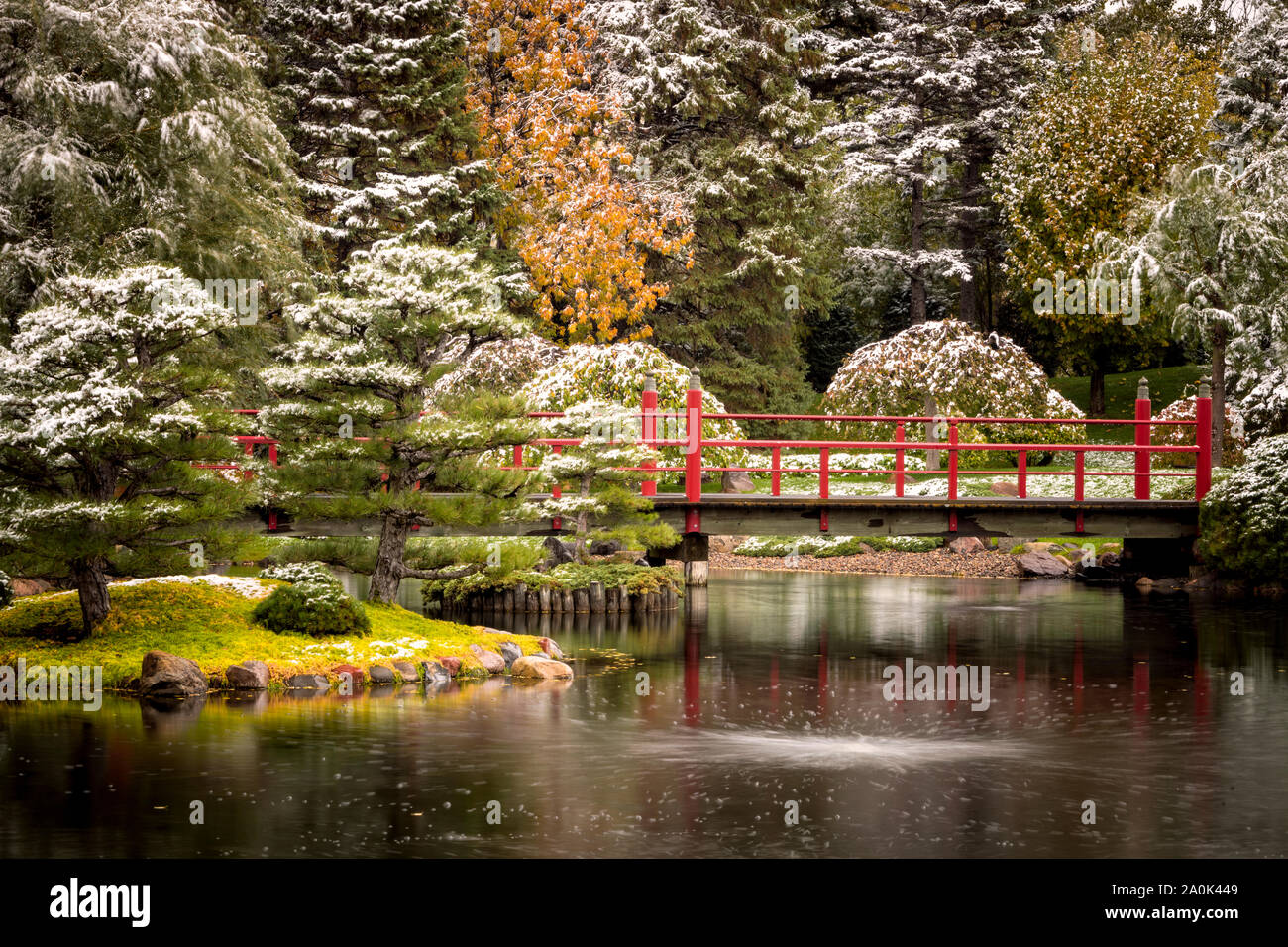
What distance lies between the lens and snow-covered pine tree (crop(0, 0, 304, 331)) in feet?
64.2

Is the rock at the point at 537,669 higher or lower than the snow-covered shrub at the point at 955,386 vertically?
lower

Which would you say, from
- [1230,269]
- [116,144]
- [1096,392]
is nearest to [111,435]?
[116,144]

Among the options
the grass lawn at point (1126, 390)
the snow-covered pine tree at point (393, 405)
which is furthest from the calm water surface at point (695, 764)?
the grass lawn at point (1126, 390)

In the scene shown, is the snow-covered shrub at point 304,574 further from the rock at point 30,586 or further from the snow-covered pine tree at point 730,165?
the snow-covered pine tree at point 730,165

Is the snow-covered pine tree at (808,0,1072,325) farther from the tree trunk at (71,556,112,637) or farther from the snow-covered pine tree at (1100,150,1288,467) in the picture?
the tree trunk at (71,556,112,637)

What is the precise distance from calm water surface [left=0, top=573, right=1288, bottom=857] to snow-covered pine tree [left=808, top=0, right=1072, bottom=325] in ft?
76.5

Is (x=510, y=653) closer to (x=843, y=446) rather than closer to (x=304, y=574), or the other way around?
(x=304, y=574)

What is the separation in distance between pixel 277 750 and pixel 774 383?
27120 millimetres

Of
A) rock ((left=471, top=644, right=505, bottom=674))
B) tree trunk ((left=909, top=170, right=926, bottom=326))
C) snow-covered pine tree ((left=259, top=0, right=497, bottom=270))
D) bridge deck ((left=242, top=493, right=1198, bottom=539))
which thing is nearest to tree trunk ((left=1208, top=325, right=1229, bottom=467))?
bridge deck ((left=242, top=493, right=1198, bottom=539))

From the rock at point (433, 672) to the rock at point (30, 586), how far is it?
8.13 meters

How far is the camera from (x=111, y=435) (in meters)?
14.1

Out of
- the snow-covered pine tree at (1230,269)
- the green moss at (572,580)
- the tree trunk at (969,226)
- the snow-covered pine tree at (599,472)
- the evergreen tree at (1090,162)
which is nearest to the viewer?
the snow-covered pine tree at (599,472)

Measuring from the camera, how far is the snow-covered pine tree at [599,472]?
17.6 metres

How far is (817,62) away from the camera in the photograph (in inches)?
1540
